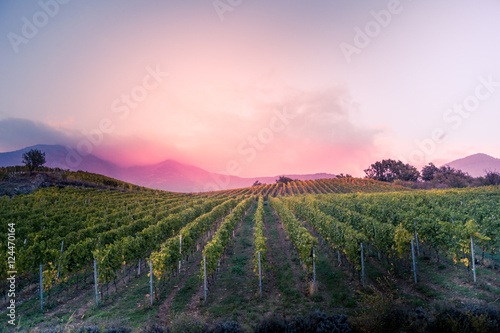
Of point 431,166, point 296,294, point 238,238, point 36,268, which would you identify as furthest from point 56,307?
point 431,166

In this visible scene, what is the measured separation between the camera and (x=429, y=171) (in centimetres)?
8569

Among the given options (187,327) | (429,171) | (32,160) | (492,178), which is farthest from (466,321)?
(429,171)

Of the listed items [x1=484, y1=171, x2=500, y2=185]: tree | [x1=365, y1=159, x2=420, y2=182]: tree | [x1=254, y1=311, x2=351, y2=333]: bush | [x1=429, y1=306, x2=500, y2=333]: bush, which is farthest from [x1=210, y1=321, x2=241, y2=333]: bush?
[x1=365, y1=159, x2=420, y2=182]: tree

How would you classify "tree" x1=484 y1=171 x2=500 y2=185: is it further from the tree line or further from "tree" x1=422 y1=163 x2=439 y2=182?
"tree" x1=422 y1=163 x2=439 y2=182

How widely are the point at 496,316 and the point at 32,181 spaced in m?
65.5

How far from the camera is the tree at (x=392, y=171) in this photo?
292 ft

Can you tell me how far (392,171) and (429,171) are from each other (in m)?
Answer: 12.5

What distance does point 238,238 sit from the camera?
19375 millimetres

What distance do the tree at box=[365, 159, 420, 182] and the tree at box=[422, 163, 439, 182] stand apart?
7.41 feet

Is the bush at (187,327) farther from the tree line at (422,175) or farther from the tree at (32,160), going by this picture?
the tree line at (422,175)

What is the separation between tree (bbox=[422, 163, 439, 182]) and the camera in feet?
277

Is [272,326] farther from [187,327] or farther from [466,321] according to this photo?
[466,321]

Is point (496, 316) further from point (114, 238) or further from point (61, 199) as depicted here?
point (61, 199)

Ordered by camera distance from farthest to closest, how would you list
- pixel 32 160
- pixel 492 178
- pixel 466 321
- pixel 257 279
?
pixel 492 178
pixel 32 160
pixel 257 279
pixel 466 321
